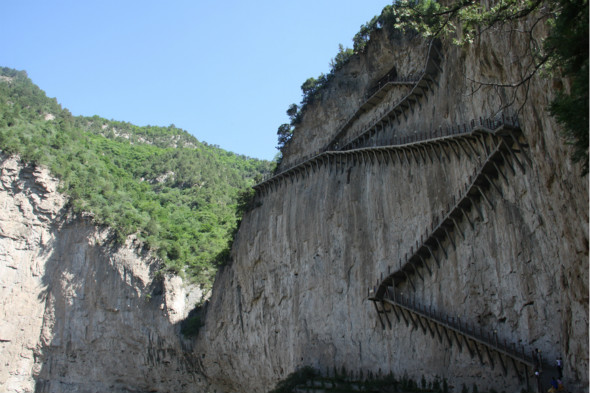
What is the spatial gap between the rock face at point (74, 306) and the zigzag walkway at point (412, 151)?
49.4 feet

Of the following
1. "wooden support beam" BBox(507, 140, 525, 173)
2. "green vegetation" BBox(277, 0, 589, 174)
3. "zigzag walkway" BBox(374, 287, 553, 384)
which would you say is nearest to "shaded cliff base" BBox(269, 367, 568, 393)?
"zigzag walkway" BBox(374, 287, 553, 384)

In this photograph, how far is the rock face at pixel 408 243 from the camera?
17.7 metres

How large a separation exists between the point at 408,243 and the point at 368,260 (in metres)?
3.57

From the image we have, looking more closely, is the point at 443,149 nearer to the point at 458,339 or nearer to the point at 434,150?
the point at 434,150

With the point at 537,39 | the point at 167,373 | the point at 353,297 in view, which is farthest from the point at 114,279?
the point at 537,39

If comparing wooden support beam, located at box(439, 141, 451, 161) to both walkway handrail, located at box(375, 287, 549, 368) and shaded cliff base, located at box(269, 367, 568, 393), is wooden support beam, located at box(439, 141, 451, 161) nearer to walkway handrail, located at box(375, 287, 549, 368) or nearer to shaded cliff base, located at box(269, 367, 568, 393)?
walkway handrail, located at box(375, 287, 549, 368)

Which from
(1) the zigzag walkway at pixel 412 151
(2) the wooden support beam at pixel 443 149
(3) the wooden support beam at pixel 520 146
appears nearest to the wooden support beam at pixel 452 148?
(1) the zigzag walkway at pixel 412 151

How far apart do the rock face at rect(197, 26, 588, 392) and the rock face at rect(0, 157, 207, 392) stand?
5.20 m

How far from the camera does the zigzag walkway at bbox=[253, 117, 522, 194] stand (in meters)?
25.2

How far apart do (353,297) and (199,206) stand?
131 ft

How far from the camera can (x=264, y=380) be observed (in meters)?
40.6

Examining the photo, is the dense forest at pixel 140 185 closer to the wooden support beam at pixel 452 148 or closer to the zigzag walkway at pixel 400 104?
the zigzag walkway at pixel 400 104

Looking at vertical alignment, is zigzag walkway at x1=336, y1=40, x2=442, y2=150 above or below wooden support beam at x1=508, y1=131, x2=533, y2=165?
above

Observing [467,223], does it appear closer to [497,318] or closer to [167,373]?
[497,318]
